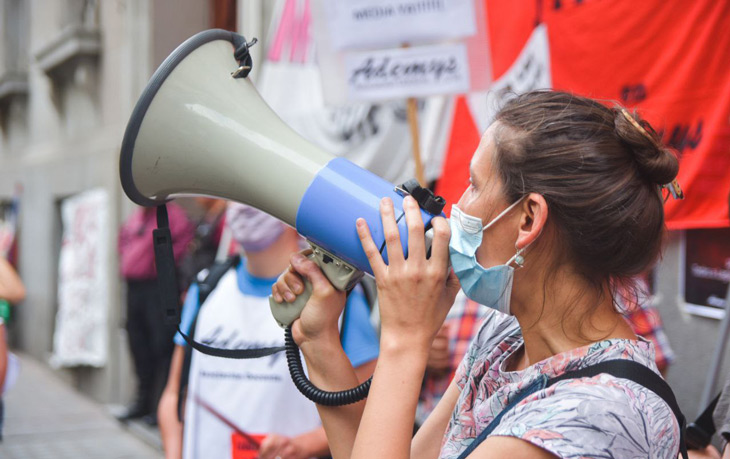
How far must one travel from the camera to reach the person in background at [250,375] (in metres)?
2.08

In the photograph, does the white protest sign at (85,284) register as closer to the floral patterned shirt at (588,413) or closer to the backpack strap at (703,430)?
the backpack strap at (703,430)

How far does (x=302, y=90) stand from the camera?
4.71 meters

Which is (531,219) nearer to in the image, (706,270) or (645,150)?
(645,150)

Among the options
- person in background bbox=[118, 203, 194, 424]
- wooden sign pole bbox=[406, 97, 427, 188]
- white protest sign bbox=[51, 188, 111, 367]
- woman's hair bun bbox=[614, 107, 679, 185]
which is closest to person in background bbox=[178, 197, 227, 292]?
person in background bbox=[118, 203, 194, 424]

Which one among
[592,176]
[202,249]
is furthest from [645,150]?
[202,249]

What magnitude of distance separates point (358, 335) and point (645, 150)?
107 cm

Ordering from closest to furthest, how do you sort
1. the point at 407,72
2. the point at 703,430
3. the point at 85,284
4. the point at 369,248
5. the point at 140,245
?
1. the point at 369,248
2. the point at 703,430
3. the point at 407,72
4. the point at 140,245
5. the point at 85,284

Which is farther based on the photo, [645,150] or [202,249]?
[202,249]

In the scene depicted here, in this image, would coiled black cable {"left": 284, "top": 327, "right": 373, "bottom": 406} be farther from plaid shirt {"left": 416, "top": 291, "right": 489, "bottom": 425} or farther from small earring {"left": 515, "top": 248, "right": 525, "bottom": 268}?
plaid shirt {"left": 416, "top": 291, "right": 489, "bottom": 425}

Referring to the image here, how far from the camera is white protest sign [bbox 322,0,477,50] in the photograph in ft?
9.43

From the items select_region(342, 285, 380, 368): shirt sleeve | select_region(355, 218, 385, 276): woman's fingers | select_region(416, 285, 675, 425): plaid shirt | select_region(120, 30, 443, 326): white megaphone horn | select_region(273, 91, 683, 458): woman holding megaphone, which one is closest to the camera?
select_region(273, 91, 683, 458): woman holding megaphone

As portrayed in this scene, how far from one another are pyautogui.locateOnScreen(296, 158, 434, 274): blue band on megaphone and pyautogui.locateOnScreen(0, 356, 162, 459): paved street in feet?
15.0

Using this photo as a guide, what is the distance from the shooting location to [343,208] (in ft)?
4.57

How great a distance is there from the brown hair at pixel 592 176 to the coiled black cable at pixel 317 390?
1.50 feet
